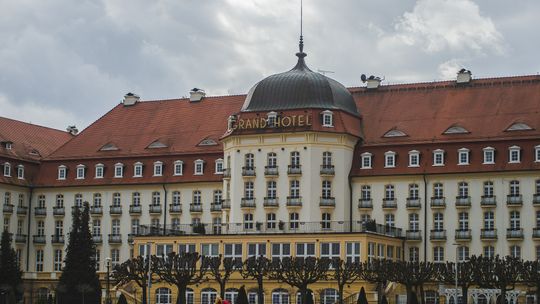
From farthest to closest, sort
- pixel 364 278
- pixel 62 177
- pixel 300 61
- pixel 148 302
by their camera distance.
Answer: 1. pixel 62 177
2. pixel 300 61
3. pixel 148 302
4. pixel 364 278

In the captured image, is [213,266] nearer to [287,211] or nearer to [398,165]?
[287,211]

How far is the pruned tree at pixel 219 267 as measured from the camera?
85.0m

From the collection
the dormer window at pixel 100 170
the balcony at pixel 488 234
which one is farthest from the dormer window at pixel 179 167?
the balcony at pixel 488 234

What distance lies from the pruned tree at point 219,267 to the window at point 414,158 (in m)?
16.5

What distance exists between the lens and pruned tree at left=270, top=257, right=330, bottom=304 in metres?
82.4

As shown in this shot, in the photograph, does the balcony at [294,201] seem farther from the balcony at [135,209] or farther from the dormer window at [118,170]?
the dormer window at [118,170]

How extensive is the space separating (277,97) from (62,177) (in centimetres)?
2264

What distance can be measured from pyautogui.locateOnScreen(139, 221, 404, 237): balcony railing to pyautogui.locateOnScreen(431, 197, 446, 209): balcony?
3335 millimetres

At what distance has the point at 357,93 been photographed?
104 metres

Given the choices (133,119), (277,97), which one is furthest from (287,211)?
(133,119)

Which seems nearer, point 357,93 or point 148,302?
point 148,302

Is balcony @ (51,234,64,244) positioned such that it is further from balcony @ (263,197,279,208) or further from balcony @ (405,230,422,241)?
balcony @ (405,230,422,241)

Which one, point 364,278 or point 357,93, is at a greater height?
point 357,93

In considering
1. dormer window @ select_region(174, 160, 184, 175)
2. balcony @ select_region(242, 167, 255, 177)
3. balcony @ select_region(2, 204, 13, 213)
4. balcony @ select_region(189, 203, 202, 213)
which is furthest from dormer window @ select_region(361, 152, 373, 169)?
balcony @ select_region(2, 204, 13, 213)
